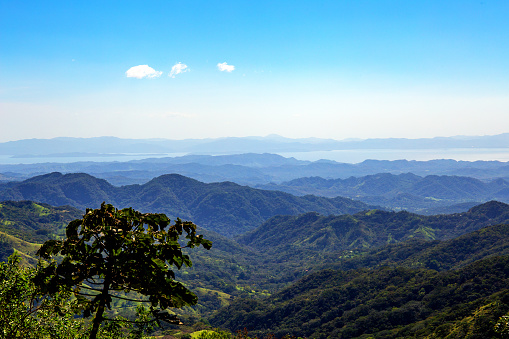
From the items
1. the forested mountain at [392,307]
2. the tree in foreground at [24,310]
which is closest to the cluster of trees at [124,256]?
the tree in foreground at [24,310]

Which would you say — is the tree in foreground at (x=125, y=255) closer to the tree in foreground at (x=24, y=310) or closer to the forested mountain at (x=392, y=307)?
the tree in foreground at (x=24, y=310)

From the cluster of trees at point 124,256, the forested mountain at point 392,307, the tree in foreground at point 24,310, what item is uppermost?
the cluster of trees at point 124,256

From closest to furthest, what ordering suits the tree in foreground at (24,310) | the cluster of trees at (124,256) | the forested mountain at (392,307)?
1. the cluster of trees at (124,256)
2. the tree in foreground at (24,310)
3. the forested mountain at (392,307)

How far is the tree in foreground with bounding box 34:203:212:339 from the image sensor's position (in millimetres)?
9008

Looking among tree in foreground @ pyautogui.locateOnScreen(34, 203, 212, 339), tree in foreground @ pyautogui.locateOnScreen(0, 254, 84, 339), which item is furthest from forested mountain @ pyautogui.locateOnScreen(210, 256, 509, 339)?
tree in foreground @ pyautogui.locateOnScreen(34, 203, 212, 339)

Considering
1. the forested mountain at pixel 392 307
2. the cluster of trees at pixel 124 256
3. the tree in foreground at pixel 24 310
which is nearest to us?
the cluster of trees at pixel 124 256

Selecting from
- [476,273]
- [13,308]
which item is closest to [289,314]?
[476,273]

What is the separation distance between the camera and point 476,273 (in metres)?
111

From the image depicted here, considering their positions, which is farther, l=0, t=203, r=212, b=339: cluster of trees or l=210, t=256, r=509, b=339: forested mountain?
l=210, t=256, r=509, b=339: forested mountain

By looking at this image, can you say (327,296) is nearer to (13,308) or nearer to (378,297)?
(378,297)

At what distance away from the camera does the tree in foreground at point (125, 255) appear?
9.01 metres

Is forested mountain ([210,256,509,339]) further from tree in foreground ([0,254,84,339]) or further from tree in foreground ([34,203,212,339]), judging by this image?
tree in foreground ([34,203,212,339])

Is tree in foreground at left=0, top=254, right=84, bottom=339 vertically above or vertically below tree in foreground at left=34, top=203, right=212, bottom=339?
below

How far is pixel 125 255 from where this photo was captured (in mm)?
8969
